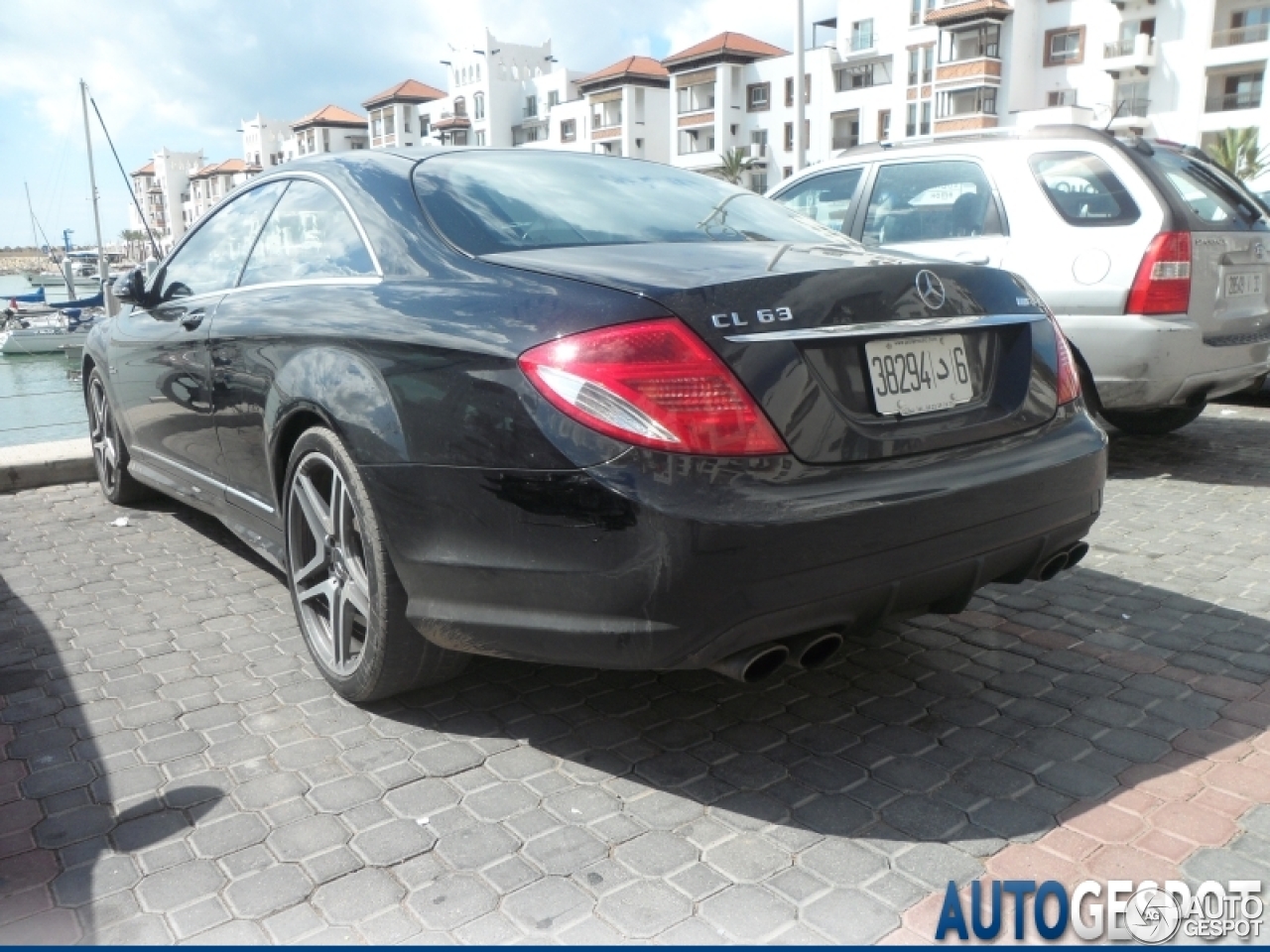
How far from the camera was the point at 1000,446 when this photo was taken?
2830 mm

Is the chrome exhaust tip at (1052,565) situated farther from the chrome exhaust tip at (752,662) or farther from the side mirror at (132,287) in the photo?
the side mirror at (132,287)

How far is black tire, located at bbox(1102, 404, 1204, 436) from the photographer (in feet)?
22.2

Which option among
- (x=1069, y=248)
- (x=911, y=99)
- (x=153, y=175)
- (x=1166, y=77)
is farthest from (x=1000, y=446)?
(x=153, y=175)

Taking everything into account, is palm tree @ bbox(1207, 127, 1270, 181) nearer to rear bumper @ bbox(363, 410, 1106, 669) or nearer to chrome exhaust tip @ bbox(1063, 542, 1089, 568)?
chrome exhaust tip @ bbox(1063, 542, 1089, 568)

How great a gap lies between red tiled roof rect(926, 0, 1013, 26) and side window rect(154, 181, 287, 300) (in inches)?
2262

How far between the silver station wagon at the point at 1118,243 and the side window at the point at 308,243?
106 inches

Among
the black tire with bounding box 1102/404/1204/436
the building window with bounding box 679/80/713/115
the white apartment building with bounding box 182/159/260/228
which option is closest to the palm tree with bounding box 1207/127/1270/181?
the building window with bounding box 679/80/713/115

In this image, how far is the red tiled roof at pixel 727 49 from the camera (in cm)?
6925

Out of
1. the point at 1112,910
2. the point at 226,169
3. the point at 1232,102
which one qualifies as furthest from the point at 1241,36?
the point at 226,169

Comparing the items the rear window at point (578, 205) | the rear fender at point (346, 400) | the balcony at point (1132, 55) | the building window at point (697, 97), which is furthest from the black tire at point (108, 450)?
the building window at point (697, 97)

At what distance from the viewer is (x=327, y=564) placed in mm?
3244

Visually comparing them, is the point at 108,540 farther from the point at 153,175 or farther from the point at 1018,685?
the point at 153,175

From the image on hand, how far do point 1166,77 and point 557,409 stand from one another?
56636 mm

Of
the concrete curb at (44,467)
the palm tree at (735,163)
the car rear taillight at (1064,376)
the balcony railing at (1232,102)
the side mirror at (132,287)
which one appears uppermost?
the balcony railing at (1232,102)
